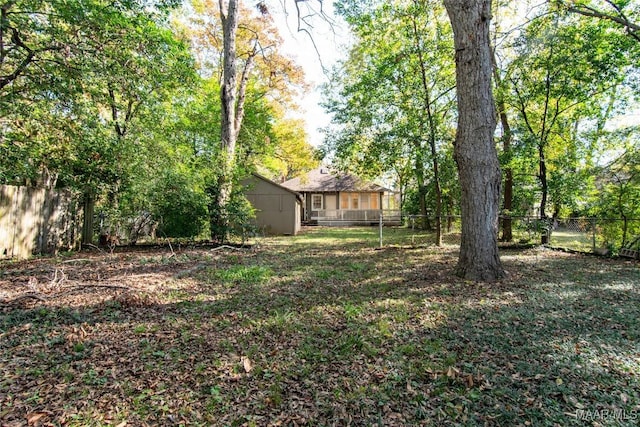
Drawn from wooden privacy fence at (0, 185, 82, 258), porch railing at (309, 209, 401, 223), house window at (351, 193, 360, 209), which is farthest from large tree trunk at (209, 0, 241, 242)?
house window at (351, 193, 360, 209)

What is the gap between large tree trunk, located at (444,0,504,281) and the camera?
545 centimetres

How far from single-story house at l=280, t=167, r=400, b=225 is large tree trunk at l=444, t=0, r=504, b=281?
20.2 meters

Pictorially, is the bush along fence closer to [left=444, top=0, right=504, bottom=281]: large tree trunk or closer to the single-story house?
[left=444, top=0, right=504, bottom=281]: large tree trunk

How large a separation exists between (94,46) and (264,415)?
7.75 m

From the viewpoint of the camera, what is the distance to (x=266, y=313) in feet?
13.1

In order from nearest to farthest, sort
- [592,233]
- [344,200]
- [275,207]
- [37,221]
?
[37,221]
[592,233]
[275,207]
[344,200]

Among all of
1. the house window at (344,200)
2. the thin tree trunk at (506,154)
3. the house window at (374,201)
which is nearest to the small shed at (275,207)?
the thin tree trunk at (506,154)

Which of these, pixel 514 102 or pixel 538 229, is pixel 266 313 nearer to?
pixel 538 229

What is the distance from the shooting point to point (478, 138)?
5.50 metres

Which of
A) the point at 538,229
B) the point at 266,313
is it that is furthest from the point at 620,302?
the point at 538,229

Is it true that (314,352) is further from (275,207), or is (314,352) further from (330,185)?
(330,185)

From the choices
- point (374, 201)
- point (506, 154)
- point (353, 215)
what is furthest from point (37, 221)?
point (374, 201)

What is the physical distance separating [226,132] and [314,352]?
10.1m

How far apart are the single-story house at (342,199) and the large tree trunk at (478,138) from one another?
2022 centimetres
